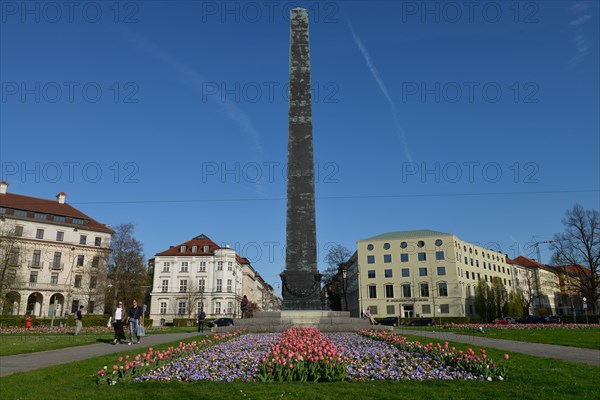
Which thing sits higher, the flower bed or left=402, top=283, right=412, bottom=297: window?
left=402, top=283, right=412, bottom=297: window

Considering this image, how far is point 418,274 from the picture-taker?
7625 centimetres

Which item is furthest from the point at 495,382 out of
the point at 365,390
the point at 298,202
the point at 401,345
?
the point at 298,202

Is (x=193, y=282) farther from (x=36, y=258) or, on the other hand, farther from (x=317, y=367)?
(x=317, y=367)

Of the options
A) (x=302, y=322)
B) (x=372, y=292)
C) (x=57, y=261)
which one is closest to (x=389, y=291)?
(x=372, y=292)

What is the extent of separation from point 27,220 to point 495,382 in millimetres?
72938

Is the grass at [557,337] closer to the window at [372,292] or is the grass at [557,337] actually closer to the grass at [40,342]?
the grass at [40,342]

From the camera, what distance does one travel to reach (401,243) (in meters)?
79.1

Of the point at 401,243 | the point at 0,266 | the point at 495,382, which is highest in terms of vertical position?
the point at 401,243

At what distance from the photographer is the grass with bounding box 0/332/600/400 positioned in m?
6.08

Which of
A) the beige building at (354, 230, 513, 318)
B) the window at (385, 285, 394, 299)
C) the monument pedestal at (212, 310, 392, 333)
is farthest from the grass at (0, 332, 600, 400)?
the window at (385, 285, 394, 299)

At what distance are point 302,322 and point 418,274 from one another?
6046cm

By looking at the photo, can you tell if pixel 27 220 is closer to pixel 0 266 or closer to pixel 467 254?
pixel 0 266

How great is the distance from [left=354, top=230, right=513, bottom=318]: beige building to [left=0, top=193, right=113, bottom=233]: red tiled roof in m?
47.9

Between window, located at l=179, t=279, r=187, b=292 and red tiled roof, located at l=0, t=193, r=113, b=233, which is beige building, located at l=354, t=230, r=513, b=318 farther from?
red tiled roof, located at l=0, t=193, r=113, b=233
